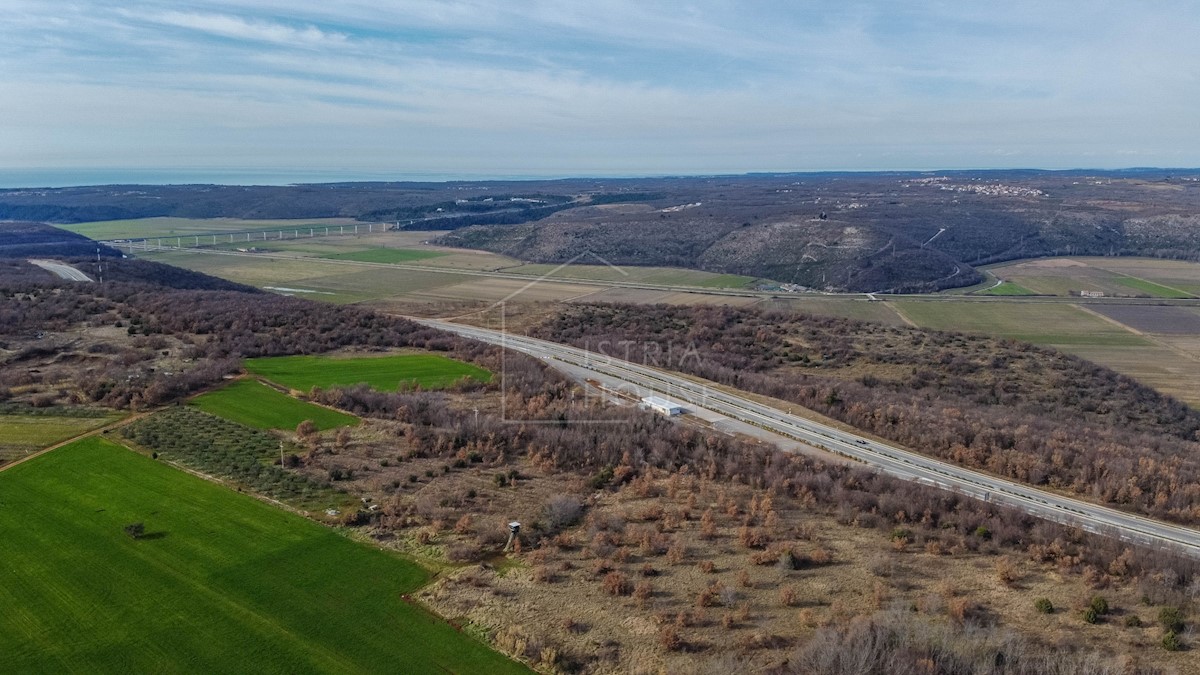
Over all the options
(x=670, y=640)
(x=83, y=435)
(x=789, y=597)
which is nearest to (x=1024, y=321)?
(x=789, y=597)

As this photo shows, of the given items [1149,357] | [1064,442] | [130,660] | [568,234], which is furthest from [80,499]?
[568,234]

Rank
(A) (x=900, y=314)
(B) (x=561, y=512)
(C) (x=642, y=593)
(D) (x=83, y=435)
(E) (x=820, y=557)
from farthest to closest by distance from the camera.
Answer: (A) (x=900, y=314) → (D) (x=83, y=435) → (B) (x=561, y=512) → (E) (x=820, y=557) → (C) (x=642, y=593)

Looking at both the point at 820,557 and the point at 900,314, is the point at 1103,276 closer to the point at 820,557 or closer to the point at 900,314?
the point at 900,314

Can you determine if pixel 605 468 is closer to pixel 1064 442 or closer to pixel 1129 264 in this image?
pixel 1064 442

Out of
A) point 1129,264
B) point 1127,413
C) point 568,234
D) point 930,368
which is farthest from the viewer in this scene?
point 568,234

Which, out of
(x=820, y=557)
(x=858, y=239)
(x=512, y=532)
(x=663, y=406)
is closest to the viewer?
(x=820, y=557)

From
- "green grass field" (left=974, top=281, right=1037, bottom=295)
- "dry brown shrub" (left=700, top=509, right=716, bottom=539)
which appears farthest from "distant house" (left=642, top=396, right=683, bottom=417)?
"green grass field" (left=974, top=281, right=1037, bottom=295)
